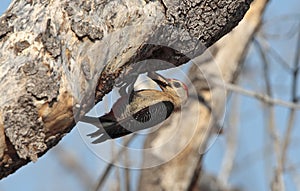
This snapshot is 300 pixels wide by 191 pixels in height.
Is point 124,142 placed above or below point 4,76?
below

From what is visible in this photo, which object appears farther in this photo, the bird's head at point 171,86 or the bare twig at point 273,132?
the bare twig at point 273,132

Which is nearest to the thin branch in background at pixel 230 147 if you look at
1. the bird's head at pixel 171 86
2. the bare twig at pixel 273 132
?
the bare twig at pixel 273 132

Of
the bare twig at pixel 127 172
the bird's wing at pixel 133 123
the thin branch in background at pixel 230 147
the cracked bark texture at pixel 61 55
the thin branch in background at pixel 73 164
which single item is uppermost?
the cracked bark texture at pixel 61 55

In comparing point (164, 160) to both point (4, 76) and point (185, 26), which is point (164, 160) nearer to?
point (185, 26)

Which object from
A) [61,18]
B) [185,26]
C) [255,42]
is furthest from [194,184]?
[61,18]

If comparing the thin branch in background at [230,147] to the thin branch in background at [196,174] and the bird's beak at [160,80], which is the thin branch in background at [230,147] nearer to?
the thin branch in background at [196,174]

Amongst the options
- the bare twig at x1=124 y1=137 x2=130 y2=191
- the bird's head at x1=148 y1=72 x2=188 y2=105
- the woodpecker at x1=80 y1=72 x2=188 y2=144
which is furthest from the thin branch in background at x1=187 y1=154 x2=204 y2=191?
the woodpecker at x1=80 y1=72 x2=188 y2=144

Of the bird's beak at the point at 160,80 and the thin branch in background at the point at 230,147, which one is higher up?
the bird's beak at the point at 160,80

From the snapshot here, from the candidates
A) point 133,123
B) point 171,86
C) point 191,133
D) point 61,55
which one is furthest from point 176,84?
point 191,133
